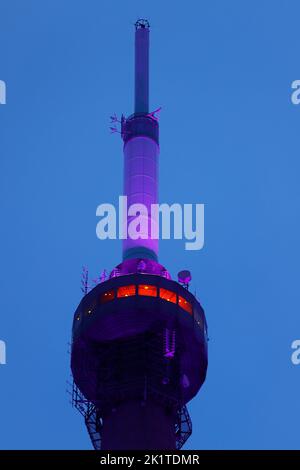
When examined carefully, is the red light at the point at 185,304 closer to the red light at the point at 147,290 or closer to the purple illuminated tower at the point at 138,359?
the purple illuminated tower at the point at 138,359

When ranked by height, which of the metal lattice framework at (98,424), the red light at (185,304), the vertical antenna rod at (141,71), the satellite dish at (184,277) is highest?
the vertical antenna rod at (141,71)

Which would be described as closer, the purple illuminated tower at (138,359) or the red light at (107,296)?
the purple illuminated tower at (138,359)

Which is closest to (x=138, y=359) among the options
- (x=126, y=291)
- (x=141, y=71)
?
(x=126, y=291)

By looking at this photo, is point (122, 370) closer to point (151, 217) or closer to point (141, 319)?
point (141, 319)

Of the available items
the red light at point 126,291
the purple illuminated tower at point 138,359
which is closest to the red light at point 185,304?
the purple illuminated tower at point 138,359

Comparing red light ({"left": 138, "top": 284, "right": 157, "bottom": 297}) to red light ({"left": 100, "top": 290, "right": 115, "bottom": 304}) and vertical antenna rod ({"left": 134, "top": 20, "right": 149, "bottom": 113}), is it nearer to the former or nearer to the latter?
red light ({"left": 100, "top": 290, "right": 115, "bottom": 304})
